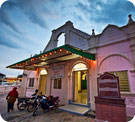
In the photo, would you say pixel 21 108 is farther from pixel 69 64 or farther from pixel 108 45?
pixel 108 45

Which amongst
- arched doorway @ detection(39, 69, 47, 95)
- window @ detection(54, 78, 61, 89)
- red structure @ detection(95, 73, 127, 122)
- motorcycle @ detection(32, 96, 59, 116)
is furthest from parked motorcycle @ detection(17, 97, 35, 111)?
red structure @ detection(95, 73, 127, 122)

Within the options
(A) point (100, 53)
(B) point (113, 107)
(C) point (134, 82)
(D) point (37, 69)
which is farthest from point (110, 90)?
(D) point (37, 69)

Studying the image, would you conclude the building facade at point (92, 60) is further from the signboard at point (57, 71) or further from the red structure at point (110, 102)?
the red structure at point (110, 102)

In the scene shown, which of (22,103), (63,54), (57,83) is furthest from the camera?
(57,83)

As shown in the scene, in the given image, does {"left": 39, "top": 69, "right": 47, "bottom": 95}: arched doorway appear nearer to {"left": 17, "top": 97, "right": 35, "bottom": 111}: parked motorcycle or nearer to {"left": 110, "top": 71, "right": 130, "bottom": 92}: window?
{"left": 17, "top": 97, "right": 35, "bottom": 111}: parked motorcycle

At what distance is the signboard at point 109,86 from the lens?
9.66ft

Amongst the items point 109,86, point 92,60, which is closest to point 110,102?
point 109,86

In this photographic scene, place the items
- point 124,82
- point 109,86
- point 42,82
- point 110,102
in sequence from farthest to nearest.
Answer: point 42,82
point 124,82
point 109,86
point 110,102

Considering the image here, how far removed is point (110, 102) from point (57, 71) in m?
5.42

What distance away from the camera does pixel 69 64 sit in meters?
7.00

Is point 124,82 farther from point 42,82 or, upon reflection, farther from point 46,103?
point 42,82

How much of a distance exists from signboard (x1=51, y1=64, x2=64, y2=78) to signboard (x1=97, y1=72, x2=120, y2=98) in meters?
4.33

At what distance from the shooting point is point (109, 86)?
3.10m

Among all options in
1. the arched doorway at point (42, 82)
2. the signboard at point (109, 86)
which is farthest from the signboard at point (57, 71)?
the signboard at point (109, 86)
